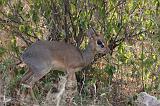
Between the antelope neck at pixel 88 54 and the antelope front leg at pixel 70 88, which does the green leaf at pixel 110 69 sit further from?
the antelope front leg at pixel 70 88

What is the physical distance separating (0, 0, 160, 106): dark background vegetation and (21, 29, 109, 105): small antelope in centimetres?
16

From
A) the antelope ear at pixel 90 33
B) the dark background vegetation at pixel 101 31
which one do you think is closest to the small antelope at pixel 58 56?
the antelope ear at pixel 90 33

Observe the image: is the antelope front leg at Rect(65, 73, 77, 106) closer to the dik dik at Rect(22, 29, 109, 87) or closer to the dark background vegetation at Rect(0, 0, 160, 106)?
the dik dik at Rect(22, 29, 109, 87)

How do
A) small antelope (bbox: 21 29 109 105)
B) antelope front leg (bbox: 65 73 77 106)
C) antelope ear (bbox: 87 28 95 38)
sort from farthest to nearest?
antelope ear (bbox: 87 28 95 38) < small antelope (bbox: 21 29 109 105) < antelope front leg (bbox: 65 73 77 106)

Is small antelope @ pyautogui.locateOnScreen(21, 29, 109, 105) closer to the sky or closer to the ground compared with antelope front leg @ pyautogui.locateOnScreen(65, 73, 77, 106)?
closer to the sky

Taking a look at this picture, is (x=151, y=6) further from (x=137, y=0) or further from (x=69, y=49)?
(x=69, y=49)

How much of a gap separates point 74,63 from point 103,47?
0.47 meters

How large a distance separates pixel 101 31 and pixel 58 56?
724 millimetres

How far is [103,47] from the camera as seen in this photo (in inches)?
300

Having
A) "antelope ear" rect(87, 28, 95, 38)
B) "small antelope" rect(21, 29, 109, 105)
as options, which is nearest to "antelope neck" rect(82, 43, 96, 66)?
"small antelope" rect(21, 29, 109, 105)

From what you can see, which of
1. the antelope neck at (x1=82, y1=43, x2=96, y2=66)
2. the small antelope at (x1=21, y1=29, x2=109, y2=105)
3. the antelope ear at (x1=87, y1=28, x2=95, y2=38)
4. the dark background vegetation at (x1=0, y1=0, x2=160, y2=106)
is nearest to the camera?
the small antelope at (x1=21, y1=29, x2=109, y2=105)

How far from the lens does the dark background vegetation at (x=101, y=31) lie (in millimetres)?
7375

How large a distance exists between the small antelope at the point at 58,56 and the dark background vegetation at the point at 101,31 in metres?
0.16

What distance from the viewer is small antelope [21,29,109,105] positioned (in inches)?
286
